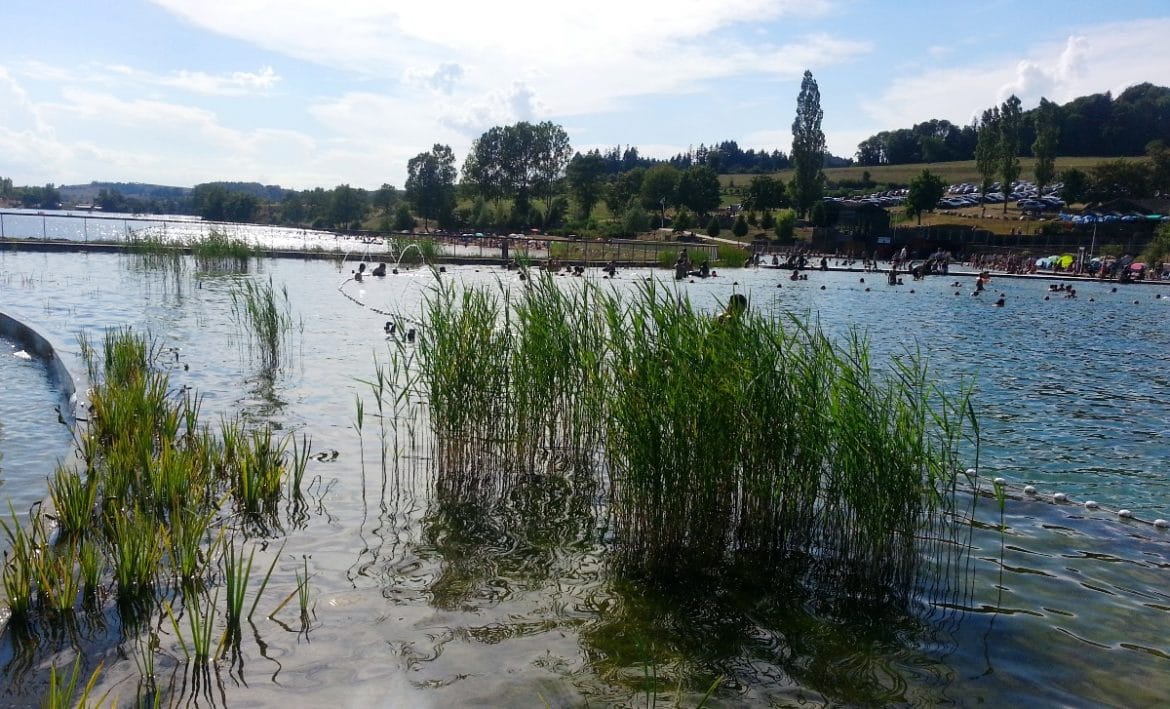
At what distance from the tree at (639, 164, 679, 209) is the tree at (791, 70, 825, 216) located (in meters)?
21.4

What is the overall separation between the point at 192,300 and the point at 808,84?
9460 cm

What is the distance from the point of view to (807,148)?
103 m

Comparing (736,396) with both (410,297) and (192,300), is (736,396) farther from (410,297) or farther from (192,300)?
(410,297)

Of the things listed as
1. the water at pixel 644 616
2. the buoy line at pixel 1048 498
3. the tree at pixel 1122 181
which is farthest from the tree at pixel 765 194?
the buoy line at pixel 1048 498

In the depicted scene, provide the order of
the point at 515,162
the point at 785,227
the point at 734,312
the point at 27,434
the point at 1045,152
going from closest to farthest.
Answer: the point at 734,312 → the point at 27,434 → the point at 785,227 → the point at 1045,152 → the point at 515,162

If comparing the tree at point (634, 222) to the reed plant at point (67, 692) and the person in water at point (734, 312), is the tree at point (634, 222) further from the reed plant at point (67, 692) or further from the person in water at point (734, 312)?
the reed plant at point (67, 692)

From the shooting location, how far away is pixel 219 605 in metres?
5.54

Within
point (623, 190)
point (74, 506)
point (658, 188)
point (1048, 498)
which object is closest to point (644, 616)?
point (74, 506)

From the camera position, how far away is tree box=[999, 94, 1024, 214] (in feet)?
337

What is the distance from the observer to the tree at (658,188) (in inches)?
4766

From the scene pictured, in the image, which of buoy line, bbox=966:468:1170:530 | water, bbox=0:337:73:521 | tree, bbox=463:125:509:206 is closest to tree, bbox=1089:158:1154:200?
tree, bbox=463:125:509:206

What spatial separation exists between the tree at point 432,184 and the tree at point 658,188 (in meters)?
33.9

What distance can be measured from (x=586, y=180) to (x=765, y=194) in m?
28.2

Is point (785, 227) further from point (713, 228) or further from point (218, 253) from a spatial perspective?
point (218, 253)
